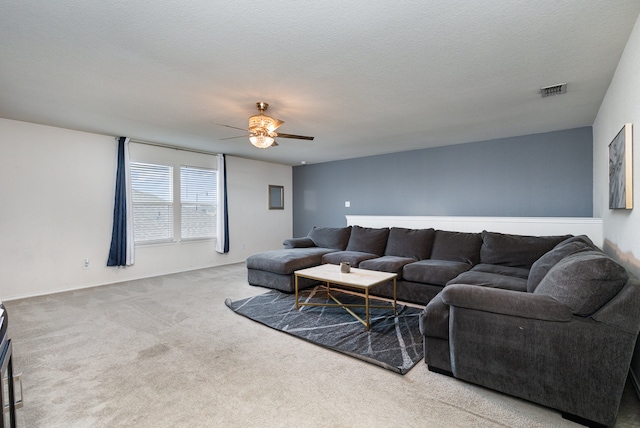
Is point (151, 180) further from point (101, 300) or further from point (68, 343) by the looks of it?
point (68, 343)

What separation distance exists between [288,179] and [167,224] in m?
3.31

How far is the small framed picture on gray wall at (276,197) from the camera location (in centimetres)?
753

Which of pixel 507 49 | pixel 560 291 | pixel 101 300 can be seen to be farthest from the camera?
pixel 101 300

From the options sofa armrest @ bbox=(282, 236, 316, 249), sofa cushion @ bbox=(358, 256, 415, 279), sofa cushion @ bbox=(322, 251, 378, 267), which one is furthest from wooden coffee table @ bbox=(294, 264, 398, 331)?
sofa armrest @ bbox=(282, 236, 316, 249)

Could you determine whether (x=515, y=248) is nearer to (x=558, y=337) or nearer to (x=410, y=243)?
(x=410, y=243)

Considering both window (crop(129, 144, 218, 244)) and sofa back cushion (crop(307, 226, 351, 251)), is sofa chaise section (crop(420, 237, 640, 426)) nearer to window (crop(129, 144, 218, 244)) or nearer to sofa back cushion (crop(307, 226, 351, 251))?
sofa back cushion (crop(307, 226, 351, 251))

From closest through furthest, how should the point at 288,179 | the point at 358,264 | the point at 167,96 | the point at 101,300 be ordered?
the point at 167,96, the point at 101,300, the point at 358,264, the point at 288,179

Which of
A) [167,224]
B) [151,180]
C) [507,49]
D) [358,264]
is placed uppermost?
[507,49]

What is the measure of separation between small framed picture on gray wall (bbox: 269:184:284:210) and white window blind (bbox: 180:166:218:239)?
1518mm

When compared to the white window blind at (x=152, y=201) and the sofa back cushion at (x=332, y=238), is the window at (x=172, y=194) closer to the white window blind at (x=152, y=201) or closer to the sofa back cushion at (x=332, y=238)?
the white window blind at (x=152, y=201)

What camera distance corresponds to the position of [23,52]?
2.26 m

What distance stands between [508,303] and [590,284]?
0.42m

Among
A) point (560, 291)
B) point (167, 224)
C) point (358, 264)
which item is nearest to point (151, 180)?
point (167, 224)

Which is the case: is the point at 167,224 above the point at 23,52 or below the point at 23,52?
below
